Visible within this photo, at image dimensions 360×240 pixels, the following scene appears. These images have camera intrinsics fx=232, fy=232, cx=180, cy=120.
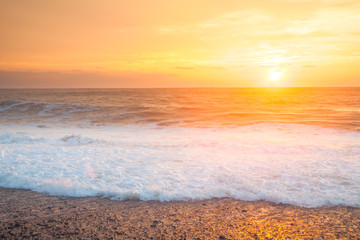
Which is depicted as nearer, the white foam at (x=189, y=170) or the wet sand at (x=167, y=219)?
the wet sand at (x=167, y=219)

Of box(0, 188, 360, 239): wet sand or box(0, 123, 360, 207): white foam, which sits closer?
box(0, 188, 360, 239): wet sand

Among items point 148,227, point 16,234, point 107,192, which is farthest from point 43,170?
point 148,227

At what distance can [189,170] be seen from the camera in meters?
5.45

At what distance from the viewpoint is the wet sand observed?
121 inches

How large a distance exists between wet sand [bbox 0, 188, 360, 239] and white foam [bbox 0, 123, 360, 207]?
0.30 meters

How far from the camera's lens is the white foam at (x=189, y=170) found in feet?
14.2

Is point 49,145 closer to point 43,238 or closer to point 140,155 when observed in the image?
point 140,155

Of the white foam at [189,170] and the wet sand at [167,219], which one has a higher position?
the white foam at [189,170]

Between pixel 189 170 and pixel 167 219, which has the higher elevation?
pixel 189 170

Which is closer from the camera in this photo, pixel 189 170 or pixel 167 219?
pixel 167 219

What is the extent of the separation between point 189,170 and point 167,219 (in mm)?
2040

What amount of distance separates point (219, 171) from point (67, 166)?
3.67m

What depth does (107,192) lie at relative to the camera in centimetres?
435

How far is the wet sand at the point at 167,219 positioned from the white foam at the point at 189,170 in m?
0.30
